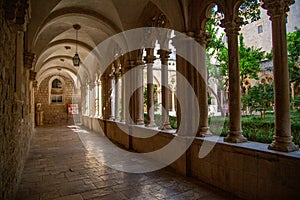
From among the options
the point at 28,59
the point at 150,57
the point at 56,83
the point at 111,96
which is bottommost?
the point at 111,96

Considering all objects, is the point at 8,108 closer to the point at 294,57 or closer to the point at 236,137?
the point at 236,137

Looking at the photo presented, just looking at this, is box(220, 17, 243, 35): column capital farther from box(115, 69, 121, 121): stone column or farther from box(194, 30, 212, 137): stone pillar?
box(115, 69, 121, 121): stone column

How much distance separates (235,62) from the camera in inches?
122

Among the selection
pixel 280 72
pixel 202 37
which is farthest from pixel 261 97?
pixel 280 72

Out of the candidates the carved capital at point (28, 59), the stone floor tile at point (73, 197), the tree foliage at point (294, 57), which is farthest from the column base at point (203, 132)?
the carved capital at point (28, 59)

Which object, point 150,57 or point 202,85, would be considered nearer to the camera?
point 202,85

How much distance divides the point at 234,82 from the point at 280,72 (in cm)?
68

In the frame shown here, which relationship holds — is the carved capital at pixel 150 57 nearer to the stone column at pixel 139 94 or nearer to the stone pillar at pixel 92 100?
the stone column at pixel 139 94

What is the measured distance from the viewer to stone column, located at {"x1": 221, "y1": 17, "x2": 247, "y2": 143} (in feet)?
9.83

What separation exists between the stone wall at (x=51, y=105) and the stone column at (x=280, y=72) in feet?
54.4

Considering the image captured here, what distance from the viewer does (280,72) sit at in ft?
8.07

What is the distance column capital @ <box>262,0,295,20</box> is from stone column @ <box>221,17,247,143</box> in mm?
553

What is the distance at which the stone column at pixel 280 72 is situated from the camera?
2.41 meters

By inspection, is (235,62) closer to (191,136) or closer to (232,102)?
(232,102)
